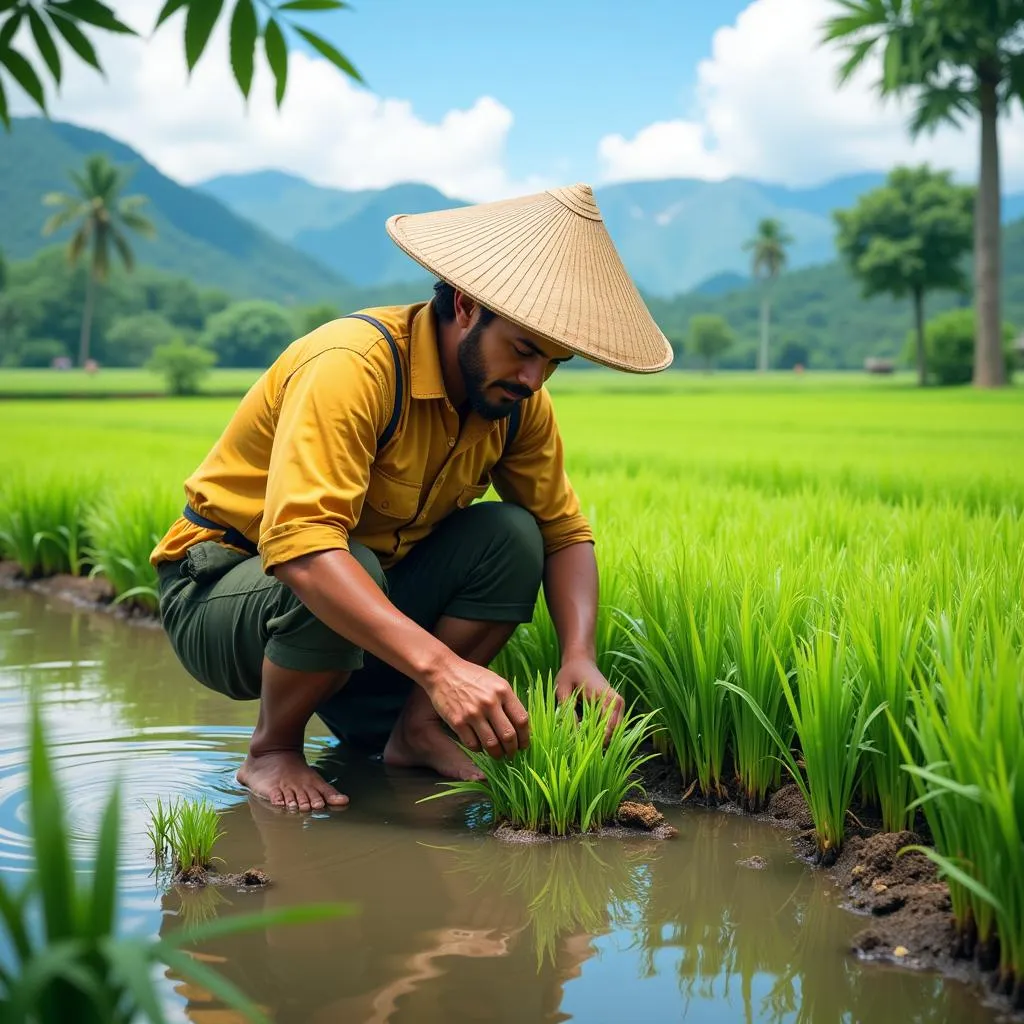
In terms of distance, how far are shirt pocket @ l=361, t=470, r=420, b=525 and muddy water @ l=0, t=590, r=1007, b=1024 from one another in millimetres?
643

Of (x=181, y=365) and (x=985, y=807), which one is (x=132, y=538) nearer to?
(x=985, y=807)

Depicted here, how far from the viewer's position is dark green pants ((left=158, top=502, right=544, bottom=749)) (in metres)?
2.78

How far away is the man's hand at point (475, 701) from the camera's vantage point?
2.29 m

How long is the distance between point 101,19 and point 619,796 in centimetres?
181

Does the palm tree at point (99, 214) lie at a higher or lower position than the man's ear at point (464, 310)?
higher

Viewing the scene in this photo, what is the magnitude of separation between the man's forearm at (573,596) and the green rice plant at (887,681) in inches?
23.8

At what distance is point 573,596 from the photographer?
2953mm

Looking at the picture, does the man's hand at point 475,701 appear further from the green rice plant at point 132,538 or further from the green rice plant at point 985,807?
the green rice plant at point 132,538

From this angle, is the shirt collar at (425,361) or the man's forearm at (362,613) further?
the shirt collar at (425,361)

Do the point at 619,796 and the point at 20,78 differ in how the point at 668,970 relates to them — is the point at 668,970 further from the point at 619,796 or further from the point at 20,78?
the point at 20,78

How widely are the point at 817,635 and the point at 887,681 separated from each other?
187 millimetres

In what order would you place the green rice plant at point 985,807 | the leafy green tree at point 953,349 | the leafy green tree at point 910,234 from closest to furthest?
the green rice plant at point 985,807 < the leafy green tree at point 953,349 < the leafy green tree at point 910,234

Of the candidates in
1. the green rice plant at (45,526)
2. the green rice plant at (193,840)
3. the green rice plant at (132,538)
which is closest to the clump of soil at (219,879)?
the green rice plant at (193,840)

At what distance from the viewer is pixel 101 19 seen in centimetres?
134
